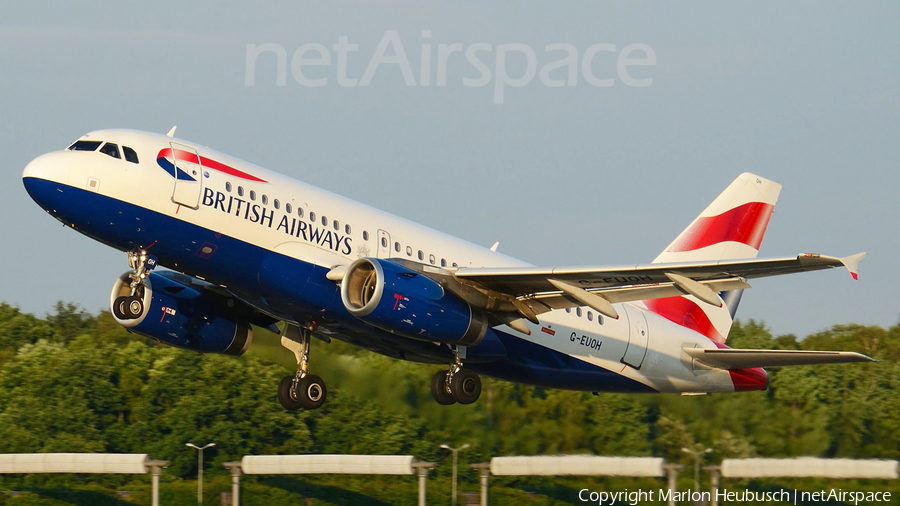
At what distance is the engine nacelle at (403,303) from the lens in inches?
1054

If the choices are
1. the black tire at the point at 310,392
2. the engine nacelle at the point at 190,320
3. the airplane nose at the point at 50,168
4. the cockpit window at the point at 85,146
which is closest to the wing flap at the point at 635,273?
the black tire at the point at 310,392

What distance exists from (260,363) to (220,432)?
6.19 m

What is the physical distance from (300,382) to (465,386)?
183 inches

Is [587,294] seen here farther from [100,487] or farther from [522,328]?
[100,487]

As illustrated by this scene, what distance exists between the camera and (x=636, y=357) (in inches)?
1300

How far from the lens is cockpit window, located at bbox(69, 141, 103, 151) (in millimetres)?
26328

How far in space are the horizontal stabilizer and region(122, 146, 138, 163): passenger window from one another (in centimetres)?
1640

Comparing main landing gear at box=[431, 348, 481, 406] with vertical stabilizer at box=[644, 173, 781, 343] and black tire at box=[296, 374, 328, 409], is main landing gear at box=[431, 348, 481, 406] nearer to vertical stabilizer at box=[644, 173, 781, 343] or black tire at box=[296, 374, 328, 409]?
black tire at box=[296, 374, 328, 409]

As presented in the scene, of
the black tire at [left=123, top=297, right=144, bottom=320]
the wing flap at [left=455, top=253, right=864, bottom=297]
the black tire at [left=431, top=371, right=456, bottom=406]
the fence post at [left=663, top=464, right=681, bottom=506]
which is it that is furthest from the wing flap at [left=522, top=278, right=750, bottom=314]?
the fence post at [left=663, top=464, right=681, bottom=506]

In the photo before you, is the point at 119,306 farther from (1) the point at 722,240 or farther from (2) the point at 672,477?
(2) the point at 672,477

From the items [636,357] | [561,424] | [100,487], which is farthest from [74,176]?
[100,487]

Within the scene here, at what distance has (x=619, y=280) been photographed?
1081 inches

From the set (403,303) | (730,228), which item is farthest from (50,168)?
(730,228)

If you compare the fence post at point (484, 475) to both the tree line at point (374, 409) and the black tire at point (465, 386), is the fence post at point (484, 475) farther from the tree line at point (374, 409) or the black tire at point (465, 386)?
the black tire at point (465, 386)
